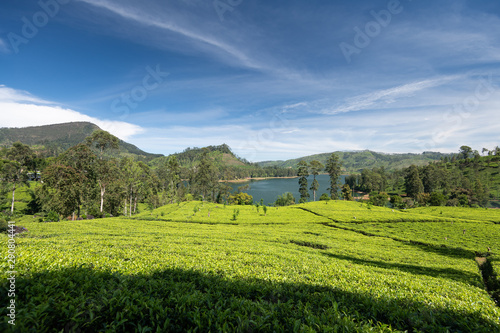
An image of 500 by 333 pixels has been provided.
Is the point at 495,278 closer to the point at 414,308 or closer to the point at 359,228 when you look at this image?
the point at 414,308

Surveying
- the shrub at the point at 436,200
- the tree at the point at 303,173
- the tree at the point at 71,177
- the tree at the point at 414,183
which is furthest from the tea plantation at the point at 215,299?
the tree at the point at 414,183

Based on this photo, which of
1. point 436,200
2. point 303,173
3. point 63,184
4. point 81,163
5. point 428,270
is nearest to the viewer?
point 428,270

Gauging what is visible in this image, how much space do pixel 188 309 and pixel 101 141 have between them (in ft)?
161

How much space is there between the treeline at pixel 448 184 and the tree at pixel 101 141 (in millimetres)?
81013

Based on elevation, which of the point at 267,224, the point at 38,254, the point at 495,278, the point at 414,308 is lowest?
the point at 267,224

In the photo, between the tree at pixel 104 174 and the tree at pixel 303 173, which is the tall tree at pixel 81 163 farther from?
the tree at pixel 303 173

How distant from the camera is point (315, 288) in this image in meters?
5.82

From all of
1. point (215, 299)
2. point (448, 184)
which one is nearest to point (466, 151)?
point (448, 184)

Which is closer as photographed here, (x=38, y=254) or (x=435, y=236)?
(x=38, y=254)

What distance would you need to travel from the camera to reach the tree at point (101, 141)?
132ft

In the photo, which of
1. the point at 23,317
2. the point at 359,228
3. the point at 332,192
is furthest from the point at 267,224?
the point at 332,192

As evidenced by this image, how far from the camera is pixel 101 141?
41531 millimetres

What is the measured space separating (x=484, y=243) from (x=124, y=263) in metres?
31.4

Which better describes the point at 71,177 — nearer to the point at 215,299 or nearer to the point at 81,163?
the point at 81,163
